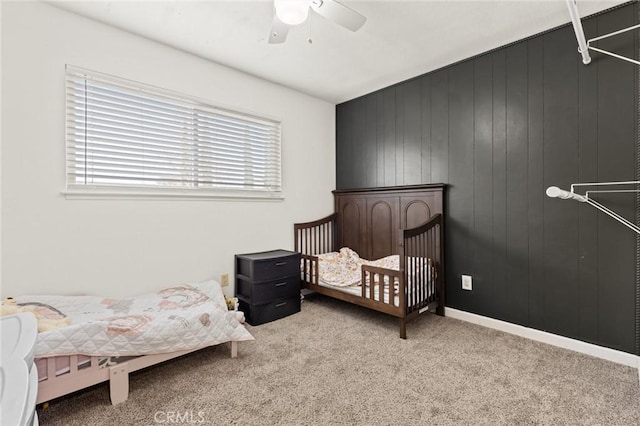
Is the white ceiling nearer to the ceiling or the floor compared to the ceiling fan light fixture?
nearer to the ceiling

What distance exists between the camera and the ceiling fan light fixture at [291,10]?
56.6 inches

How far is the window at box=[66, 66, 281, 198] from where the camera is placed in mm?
2139

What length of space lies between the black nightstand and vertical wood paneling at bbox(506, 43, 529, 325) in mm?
1907

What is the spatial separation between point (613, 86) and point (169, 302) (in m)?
3.45

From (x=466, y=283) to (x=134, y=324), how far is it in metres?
2.64

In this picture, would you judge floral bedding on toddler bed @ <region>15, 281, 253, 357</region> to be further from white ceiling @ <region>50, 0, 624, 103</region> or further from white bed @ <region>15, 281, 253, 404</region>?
white ceiling @ <region>50, 0, 624, 103</region>

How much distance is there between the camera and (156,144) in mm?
2473

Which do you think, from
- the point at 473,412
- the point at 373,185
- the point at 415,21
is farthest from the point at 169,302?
the point at 415,21

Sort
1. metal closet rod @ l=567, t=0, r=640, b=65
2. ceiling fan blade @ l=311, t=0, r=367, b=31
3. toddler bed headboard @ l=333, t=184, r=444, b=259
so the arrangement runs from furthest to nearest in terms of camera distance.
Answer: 1. toddler bed headboard @ l=333, t=184, r=444, b=259
2. ceiling fan blade @ l=311, t=0, r=367, b=31
3. metal closet rod @ l=567, t=0, r=640, b=65

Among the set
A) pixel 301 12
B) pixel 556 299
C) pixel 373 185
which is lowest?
pixel 556 299

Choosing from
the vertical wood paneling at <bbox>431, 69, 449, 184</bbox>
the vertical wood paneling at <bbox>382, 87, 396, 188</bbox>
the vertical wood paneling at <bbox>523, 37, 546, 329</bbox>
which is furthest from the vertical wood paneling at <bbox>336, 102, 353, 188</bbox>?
the vertical wood paneling at <bbox>523, 37, 546, 329</bbox>

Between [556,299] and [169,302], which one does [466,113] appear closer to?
[556,299]

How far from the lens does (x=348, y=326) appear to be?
259 cm

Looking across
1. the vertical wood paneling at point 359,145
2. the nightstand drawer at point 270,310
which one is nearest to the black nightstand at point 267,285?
the nightstand drawer at point 270,310
